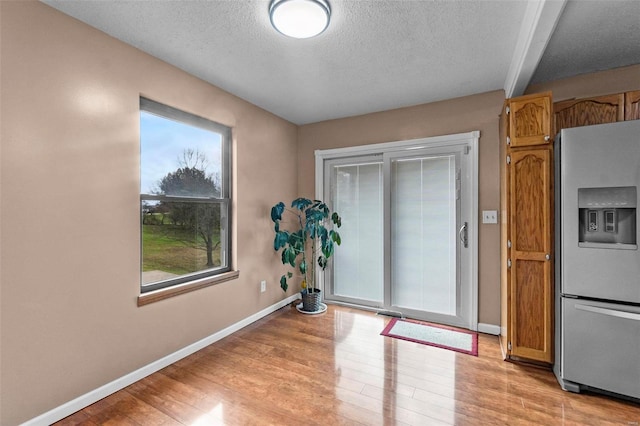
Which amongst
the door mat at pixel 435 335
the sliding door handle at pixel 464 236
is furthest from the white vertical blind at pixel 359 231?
the sliding door handle at pixel 464 236

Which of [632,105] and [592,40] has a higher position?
[592,40]

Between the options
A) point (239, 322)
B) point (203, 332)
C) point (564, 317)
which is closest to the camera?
point (564, 317)

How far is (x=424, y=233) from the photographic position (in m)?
3.40

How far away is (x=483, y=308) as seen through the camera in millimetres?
3068

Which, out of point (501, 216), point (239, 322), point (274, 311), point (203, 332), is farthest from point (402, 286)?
point (203, 332)

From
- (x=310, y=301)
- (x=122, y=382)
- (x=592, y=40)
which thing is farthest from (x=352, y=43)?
(x=122, y=382)

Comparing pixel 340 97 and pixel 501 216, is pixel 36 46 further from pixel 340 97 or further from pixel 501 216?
pixel 501 216

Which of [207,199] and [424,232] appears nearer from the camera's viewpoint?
[207,199]

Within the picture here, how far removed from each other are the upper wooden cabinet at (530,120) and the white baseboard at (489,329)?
71.9 inches

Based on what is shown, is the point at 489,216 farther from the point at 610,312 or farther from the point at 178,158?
the point at 178,158

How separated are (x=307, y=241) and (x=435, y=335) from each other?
6.36 feet

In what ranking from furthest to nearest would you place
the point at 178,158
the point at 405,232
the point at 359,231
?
the point at 359,231, the point at 405,232, the point at 178,158

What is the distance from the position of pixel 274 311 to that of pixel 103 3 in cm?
319

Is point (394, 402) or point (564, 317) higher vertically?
point (564, 317)
